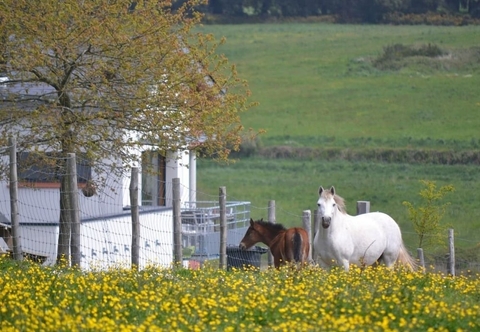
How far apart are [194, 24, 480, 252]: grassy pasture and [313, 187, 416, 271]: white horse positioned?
1570 centimetres

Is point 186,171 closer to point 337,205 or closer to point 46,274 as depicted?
point 337,205

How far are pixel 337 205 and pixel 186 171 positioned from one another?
14.8 metres

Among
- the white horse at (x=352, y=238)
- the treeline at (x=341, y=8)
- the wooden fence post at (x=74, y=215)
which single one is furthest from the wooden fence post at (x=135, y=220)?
the treeline at (x=341, y=8)

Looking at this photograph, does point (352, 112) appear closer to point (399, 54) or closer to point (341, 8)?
point (399, 54)

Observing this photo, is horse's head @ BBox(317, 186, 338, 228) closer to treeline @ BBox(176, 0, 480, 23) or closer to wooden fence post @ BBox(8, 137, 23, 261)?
wooden fence post @ BBox(8, 137, 23, 261)

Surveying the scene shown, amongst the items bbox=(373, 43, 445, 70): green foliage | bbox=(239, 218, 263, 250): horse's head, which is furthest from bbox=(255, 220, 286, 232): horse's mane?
bbox=(373, 43, 445, 70): green foliage

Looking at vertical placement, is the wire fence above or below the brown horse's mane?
below

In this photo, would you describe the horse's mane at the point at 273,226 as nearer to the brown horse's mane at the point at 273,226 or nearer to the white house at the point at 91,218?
the brown horse's mane at the point at 273,226

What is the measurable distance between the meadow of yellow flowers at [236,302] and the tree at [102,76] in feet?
18.4

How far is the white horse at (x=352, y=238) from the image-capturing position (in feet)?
51.5

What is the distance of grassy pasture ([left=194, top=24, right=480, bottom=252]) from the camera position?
44344 mm

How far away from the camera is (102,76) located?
17812 millimetres

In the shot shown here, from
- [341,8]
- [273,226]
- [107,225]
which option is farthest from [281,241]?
[341,8]

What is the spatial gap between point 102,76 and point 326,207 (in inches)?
194
